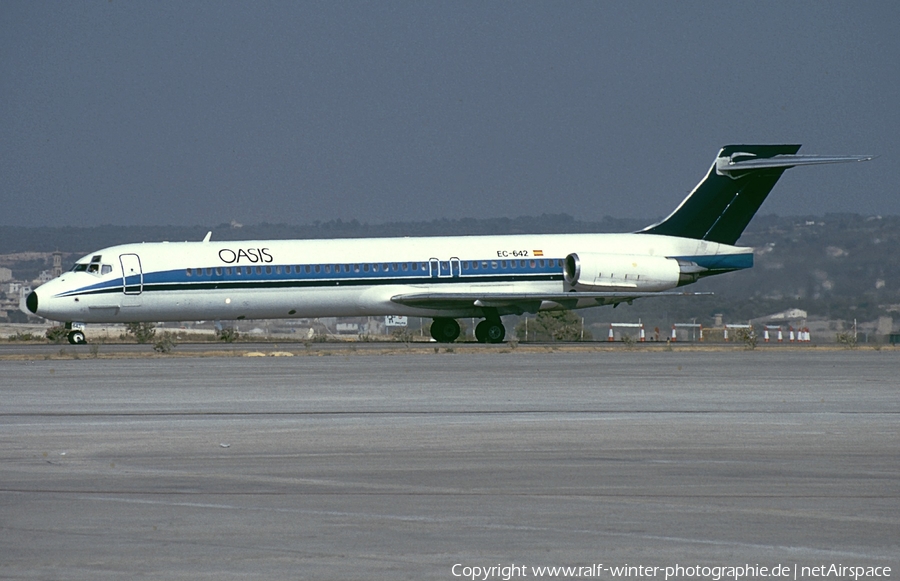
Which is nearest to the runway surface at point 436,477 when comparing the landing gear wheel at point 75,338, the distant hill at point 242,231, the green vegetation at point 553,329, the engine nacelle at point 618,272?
the landing gear wheel at point 75,338

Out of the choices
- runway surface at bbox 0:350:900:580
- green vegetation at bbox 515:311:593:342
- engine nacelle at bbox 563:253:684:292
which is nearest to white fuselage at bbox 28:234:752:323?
engine nacelle at bbox 563:253:684:292

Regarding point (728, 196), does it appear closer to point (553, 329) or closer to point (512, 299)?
point (512, 299)

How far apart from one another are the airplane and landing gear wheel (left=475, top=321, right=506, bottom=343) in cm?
3

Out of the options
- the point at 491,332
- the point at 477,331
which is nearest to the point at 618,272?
the point at 491,332

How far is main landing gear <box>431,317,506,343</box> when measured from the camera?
34344 mm

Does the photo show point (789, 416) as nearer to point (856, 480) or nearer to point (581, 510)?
point (856, 480)

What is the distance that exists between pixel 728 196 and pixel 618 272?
168 inches

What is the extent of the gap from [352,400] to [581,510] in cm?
825

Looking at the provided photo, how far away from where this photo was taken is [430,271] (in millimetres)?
33812

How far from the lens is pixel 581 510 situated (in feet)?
26.9

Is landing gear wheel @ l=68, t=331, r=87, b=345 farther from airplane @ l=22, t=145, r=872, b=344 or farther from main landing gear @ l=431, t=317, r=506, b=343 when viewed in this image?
main landing gear @ l=431, t=317, r=506, b=343

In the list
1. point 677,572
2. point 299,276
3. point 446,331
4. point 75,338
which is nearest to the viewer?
point 677,572

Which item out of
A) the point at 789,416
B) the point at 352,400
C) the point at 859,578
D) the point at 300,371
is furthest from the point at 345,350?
the point at 859,578

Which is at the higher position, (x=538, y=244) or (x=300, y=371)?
(x=538, y=244)
